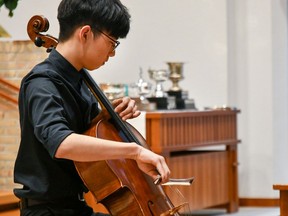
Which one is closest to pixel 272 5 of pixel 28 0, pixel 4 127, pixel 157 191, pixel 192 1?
pixel 192 1

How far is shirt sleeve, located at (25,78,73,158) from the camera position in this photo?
2.21 m

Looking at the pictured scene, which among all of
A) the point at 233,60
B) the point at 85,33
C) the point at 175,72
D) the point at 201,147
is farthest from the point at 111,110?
the point at 233,60

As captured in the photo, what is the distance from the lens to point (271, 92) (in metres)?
7.73

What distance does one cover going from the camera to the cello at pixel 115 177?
238 cm

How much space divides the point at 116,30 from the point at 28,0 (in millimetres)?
4901

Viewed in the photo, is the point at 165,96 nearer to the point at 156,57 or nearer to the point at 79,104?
the point at 156,57

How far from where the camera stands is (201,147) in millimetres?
6633

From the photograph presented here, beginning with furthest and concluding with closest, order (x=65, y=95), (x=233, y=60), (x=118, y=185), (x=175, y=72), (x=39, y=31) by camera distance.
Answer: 1. (x=233, y=60)
2. (x=175, y=72)
3. (x=39, y=31)
4. (x=65, y=95)
5. (x=118, y=185)

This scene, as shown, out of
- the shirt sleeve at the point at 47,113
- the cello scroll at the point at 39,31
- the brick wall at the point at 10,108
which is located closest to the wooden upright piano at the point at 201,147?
the brick wall at the point at 10,108

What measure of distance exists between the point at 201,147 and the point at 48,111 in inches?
174

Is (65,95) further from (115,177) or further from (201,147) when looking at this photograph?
(201,147)

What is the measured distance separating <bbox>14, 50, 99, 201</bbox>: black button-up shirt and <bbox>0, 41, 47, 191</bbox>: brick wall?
3986 mm

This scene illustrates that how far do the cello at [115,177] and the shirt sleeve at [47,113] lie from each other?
16 cm

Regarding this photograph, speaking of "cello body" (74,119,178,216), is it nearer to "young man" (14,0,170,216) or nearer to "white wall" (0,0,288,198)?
"young man" (14,0,170,216)
